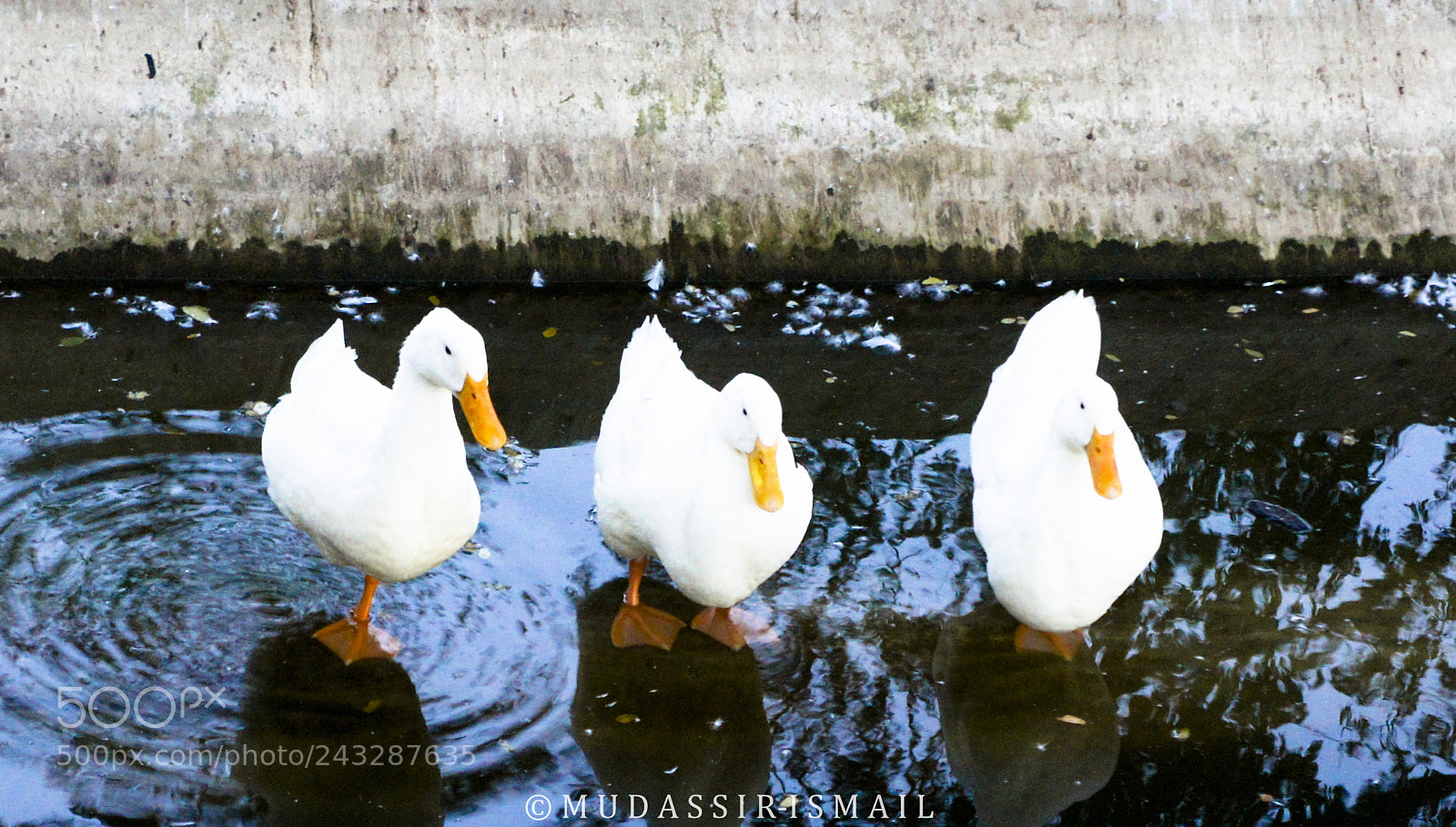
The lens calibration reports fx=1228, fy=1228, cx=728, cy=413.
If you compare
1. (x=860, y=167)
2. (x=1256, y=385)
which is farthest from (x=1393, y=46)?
(x=860, y=167)

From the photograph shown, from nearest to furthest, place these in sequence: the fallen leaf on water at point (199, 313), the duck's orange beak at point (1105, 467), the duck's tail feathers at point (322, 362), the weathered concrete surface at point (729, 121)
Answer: the duck's orange beak at point (1105, 467), the duck's tail feathers at point (322, 362), the fallen leaf on water at point (199, 313), the weathered concrete surface at point (729, 121)

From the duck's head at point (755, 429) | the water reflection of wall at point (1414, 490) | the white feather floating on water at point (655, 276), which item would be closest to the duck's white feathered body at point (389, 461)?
the duck's head at point (755, 429)

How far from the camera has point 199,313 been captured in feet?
21.7

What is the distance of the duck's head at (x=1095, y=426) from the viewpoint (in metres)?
3.93

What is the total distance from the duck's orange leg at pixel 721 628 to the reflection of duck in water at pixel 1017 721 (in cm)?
72

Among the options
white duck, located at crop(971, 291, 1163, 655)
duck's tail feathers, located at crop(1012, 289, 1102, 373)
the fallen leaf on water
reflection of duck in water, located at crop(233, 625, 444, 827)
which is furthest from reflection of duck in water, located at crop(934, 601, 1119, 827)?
the fallen leaf on water

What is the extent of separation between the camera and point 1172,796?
3795mm

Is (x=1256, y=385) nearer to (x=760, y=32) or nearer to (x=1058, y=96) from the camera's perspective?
(x=1058, y=96)

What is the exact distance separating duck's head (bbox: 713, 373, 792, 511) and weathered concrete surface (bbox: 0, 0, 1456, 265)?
11.3 feet

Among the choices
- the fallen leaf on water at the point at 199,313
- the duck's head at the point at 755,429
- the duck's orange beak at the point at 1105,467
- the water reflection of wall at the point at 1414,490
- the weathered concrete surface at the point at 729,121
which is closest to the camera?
the duck's head at the point at 755,429

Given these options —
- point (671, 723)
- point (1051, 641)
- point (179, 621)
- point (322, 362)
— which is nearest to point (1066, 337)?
point (1051, 641)

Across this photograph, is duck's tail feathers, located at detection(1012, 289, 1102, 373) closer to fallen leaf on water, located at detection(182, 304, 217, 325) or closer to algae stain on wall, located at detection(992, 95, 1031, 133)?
algae stain on wall, located at detection(992, 95, 1031, 133)

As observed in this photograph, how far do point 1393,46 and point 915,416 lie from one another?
4352 mm

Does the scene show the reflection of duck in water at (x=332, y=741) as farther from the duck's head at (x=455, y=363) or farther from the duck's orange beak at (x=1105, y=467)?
the duck's orange beak at (x=1105, y=467)
